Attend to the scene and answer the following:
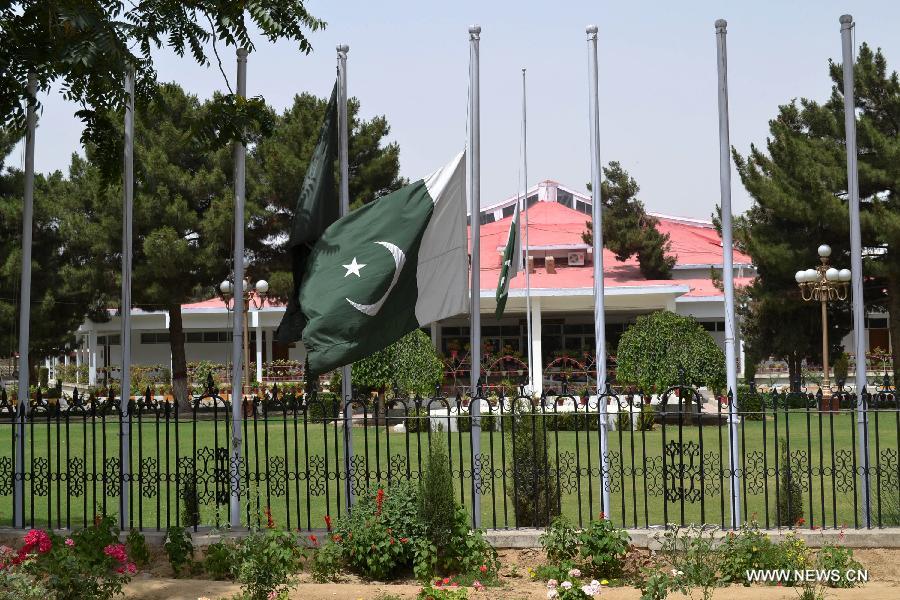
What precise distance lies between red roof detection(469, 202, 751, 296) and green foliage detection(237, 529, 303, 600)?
24.8 meters

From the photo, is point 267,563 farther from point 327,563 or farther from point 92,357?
point 92,357

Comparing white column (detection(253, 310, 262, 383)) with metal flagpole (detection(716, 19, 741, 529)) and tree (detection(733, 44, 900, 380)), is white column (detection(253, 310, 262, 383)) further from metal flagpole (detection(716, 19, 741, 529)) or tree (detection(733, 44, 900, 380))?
metal flagpole (detection(716, 19, 741, 529))

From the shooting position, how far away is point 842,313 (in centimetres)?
3195

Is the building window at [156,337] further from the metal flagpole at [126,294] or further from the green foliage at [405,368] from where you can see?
the metal flagpole at [126,294]

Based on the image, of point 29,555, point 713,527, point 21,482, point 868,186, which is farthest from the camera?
point 868,186

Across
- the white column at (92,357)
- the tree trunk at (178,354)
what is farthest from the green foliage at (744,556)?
the white column at (92,357)

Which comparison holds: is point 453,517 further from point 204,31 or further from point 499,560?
point 204,31

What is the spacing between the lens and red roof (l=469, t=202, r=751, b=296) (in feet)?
112

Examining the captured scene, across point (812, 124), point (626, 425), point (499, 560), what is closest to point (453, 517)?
point (499, 560)

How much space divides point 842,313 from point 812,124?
228 inches

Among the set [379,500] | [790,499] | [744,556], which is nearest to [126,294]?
[379,500]

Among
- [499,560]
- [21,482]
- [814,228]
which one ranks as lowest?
[499,560]

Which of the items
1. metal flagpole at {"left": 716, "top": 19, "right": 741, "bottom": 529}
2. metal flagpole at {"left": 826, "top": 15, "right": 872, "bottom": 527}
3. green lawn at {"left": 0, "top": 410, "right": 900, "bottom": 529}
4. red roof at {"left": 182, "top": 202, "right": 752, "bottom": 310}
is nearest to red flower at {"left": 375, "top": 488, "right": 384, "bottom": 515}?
green lawn at {"left": 0, "top": 410, "right": 900, "bottom": 529}

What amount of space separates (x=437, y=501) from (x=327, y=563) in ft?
3.02
